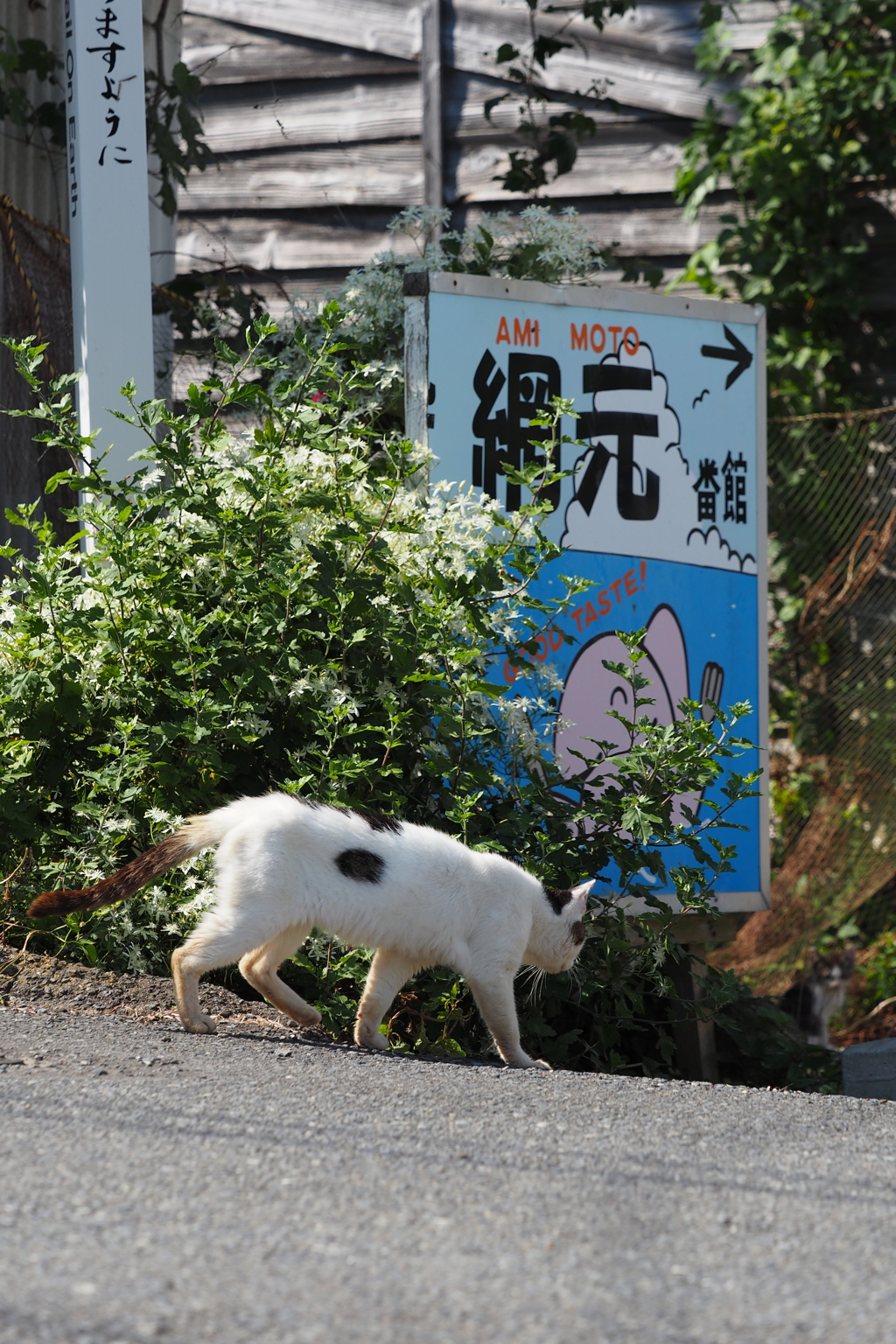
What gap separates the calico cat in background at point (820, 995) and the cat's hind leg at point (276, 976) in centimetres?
345

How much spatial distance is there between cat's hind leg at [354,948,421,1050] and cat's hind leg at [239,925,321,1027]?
0.13 metres

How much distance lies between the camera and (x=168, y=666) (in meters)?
3.33

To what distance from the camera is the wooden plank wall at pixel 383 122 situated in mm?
7121

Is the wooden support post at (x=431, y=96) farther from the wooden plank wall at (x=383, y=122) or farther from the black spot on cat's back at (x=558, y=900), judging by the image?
the black spot on cat's back at (x=558, y=900)

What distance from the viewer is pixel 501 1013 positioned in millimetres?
3070

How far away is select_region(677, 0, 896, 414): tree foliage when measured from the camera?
6.52 metres

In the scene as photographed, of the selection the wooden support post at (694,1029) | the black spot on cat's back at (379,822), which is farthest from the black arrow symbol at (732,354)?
the black spot on cat's back at (379,822)

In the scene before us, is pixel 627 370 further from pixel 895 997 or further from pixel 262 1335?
pixel 262 1335

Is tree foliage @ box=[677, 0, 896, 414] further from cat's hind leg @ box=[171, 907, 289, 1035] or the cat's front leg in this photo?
cat's hind leg @ box=[171, 907, 289, 1035]

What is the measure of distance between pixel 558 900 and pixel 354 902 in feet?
1.97

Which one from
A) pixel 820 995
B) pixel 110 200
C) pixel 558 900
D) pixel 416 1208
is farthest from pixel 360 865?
pixel 820 995

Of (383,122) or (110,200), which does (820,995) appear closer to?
(110,200)

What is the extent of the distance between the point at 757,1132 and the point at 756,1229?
61 centimetres

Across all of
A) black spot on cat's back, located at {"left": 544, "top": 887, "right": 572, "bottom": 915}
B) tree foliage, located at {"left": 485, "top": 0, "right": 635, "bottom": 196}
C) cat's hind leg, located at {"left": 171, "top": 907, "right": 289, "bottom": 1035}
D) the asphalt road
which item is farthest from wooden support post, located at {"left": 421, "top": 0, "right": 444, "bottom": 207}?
the asphalt road
